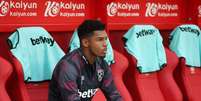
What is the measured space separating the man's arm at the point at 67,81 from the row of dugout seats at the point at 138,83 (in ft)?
2.09

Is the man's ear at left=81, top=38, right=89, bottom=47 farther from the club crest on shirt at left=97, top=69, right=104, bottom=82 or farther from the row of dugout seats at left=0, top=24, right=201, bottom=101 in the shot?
Result: the row of dugout seats at left=0, top=24, right=201, bottom=101

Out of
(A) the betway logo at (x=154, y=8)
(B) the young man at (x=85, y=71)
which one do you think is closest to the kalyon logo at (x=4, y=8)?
(B) the young man at (x=85, y=71)

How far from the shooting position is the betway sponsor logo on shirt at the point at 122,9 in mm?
4895

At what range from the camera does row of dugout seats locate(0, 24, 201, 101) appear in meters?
3.80

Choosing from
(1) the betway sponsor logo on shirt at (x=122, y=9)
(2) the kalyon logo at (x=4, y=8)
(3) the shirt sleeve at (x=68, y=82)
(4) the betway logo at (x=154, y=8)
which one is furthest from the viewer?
(4) the betway logo at (x=154, y=8)

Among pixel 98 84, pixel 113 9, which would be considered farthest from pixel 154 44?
pixel 98 84

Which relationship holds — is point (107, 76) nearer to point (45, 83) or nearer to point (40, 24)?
point (45, 83)

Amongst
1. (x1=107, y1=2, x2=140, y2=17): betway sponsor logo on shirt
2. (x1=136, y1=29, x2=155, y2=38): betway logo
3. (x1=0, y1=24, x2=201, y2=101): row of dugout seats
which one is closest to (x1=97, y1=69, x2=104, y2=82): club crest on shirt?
(x1=0, y1=24, x2=201, y2=101): row of dugout seats

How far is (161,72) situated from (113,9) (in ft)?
2.62

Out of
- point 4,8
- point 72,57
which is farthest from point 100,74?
point 4,8

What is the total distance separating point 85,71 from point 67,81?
0.22 metres

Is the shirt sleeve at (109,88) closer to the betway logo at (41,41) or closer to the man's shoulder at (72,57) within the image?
the man's shoulder at (72,57)

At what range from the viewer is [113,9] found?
4.92 m

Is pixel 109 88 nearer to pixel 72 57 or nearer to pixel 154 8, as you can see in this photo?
pixel 72 57
